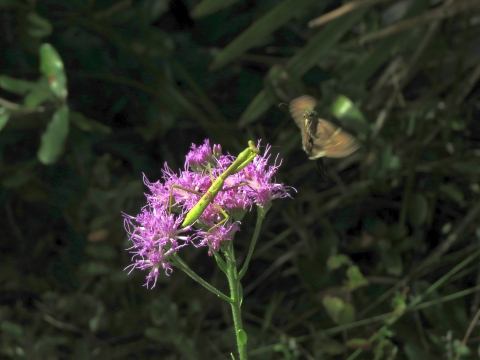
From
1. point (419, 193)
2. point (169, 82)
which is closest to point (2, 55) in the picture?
point (169, 82)

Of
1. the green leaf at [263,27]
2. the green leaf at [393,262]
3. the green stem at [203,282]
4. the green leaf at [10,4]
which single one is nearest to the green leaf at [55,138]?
the green leaf at [10,4]

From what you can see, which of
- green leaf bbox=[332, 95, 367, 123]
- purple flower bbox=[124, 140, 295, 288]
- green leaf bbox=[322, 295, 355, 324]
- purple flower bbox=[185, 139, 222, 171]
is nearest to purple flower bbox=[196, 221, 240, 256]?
purple flower bbox=[124, 140, 295, 288]

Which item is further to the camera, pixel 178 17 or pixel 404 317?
pixel 178 17

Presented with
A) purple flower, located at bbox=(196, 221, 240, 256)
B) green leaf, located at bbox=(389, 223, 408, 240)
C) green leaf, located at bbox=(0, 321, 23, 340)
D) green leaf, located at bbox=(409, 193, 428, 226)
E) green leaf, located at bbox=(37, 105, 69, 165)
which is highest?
green leaf, located at bbox=(37, 105, 69, 165)

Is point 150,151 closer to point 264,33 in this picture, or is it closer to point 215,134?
Result: point 215,134

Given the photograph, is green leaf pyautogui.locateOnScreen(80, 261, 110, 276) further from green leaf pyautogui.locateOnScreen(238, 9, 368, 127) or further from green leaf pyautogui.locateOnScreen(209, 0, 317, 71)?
green leaf pyautogui.locateOnScreen(209, 0, 317, 71)

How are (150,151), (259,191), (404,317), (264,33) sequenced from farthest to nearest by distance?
(150,151) < (264,33) < (404,317) < (259,191)

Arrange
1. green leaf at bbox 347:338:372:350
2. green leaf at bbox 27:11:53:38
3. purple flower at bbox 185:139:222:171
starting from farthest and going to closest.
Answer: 1. green leaf at bbox 27:11:53:38
2. green leaf at bbox 347:338:372:350
3. purple flower at bbox 185:139:222:171
